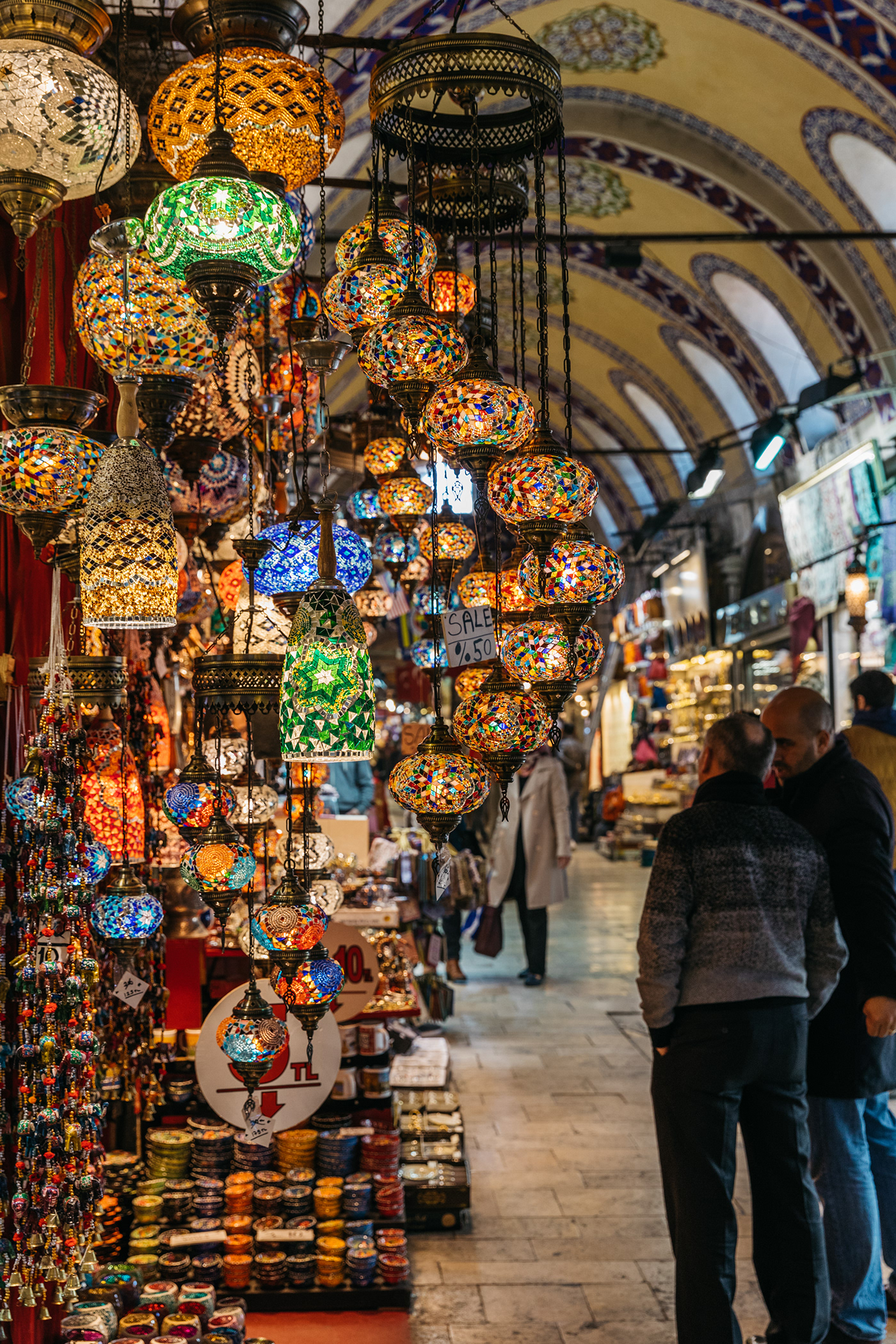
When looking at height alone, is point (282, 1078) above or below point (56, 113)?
below

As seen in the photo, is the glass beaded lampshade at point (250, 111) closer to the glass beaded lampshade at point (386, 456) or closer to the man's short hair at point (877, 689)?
the glass beaded lampshade at point (386, 456)

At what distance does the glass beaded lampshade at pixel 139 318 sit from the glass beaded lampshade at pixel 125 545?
140mm

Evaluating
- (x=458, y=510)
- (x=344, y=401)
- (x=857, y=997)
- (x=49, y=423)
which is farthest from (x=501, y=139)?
(x=344, y=401)

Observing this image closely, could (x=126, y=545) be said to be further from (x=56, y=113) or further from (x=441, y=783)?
(x=441, y=783)

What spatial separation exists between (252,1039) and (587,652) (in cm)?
103

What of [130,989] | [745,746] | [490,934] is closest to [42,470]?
[130,989]

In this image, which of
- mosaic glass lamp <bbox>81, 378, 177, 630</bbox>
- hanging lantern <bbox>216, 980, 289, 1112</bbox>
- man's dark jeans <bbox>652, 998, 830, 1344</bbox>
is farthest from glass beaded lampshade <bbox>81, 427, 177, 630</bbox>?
man's dark jeans <bbox>652, 998, 830, 1344</bbox>

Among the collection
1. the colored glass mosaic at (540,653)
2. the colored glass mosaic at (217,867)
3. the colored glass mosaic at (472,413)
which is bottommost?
the colored glass mosaic at (217,867)

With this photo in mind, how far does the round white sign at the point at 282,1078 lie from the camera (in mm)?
3082

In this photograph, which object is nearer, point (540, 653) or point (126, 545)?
point (126, 545)

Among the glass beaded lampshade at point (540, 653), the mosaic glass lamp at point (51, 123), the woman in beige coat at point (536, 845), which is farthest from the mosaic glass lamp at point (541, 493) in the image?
the woman in beige coat at point (536, 845)

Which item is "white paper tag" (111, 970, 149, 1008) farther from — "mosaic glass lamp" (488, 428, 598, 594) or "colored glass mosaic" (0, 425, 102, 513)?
"mosaic glass lamp" (488, 428, 598, 594)

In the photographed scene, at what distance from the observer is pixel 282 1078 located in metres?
3.13

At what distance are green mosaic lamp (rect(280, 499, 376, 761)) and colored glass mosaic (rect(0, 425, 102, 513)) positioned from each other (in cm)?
40
